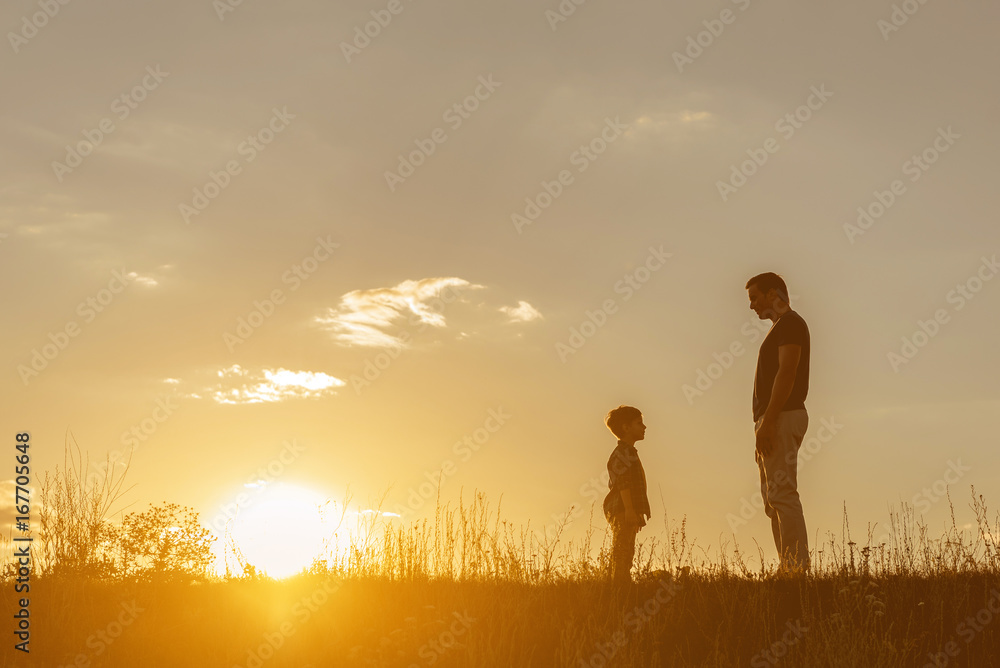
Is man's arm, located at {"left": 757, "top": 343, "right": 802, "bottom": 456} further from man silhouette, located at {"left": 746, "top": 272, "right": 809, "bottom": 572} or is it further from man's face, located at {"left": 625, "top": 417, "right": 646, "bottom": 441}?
man's face, located at {"left": 625, "top": 417, "right": 646, "bottom": 441}

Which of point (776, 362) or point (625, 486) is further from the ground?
point (776, 362)

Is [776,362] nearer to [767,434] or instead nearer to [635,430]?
[767,434]

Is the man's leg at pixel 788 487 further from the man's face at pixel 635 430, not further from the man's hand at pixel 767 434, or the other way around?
the man's face at pixel 635 430

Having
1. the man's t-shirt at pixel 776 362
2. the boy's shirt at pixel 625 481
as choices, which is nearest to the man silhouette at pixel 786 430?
the man's t-shirt at pixel 776 362

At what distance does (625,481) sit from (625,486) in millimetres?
52

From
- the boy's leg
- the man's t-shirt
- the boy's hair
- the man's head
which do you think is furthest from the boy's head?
the man's head

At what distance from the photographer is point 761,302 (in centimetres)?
747

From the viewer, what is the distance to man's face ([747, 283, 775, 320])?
745 cm

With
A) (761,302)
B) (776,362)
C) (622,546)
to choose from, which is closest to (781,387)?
(776,362)

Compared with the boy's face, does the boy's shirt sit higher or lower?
lower

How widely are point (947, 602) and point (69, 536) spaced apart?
9547 millimetres

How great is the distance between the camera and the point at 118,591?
862cm

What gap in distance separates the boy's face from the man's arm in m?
1.65

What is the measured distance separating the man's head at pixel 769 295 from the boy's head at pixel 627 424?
185cm
